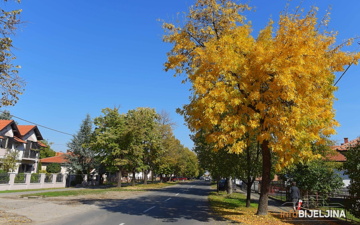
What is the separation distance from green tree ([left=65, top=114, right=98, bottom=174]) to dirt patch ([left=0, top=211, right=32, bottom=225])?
27.6 meters

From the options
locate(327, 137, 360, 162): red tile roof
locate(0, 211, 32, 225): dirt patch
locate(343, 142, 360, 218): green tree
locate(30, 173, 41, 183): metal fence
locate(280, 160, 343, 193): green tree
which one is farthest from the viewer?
locate(30, 173, 41, 183): metal fence

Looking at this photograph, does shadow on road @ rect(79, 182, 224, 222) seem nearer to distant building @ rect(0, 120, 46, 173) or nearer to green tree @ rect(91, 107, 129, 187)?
green tree @ rect(91, 107, 129, 187)

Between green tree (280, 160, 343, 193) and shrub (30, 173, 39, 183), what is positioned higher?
green tree (280, 160, 343, 193)

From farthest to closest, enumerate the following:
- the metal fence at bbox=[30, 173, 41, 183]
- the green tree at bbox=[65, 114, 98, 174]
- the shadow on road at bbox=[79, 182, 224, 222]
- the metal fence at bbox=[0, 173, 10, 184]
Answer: the green tree at bbox=[65, 114, 98, 174]
the metal fence at bbox=[30, 173, 41, 183]
the metal fence at bbox=[0, 173, 10, 184]
the shadow on road at bbox=[79, 182, 224, 222]

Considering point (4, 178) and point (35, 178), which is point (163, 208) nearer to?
point (4, 178)

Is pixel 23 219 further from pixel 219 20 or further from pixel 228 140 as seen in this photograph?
pixel 219 20

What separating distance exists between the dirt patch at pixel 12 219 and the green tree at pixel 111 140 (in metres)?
21.6

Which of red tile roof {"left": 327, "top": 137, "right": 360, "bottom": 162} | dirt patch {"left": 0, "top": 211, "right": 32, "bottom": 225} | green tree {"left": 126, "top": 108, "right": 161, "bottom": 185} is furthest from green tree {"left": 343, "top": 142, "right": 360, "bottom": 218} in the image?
green tree {"left": 126, "top": 108, "right": 161, "bottom": 185}

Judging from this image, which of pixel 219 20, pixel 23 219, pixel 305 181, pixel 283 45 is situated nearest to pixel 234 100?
pixel 283 45

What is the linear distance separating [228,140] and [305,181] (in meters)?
11.8

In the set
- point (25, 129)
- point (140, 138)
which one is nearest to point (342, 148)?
point (140, 138)

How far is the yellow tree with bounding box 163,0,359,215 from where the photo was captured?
9.82 meters

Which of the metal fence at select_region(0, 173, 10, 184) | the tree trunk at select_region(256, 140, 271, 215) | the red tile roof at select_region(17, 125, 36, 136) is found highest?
the red tile roof at select_region(17, 125, 36, 136)

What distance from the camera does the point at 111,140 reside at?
1344 inches
